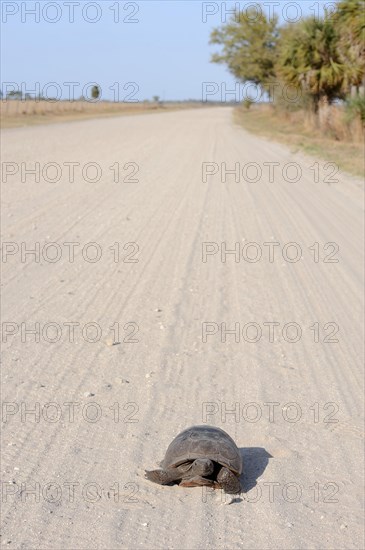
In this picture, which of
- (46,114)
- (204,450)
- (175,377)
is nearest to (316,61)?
(46,114)

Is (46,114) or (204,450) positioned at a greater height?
(46,114)

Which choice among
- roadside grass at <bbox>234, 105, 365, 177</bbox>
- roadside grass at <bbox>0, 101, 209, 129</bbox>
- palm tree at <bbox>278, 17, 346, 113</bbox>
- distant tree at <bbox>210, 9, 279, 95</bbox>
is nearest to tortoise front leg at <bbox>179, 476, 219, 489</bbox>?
roadside grass at <bbox>234, 105, 365, 177</bbox>

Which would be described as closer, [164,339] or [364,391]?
[364,391]

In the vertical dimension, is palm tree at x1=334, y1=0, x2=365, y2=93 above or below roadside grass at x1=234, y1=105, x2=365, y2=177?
above

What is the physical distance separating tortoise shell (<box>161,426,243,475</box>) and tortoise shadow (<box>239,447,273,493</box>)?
0.21 meters

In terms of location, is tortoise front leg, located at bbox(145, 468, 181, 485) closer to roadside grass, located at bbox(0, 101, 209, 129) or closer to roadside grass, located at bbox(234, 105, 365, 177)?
roadside grass, located at bbox(234, 105, 365, 177)

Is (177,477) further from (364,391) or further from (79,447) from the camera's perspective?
(364,391)

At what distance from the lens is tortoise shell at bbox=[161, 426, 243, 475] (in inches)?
189

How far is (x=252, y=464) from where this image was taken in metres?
5.20

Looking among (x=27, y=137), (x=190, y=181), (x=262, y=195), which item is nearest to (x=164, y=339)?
(x=262, y=195)

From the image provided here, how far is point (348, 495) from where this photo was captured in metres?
4.92

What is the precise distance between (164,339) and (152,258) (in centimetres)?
328

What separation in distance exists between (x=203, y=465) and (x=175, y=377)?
193cm

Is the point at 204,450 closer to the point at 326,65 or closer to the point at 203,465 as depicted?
the point at 203,465
